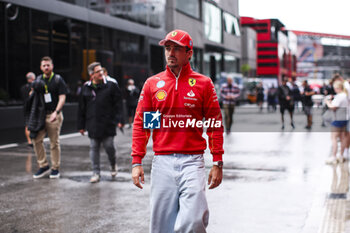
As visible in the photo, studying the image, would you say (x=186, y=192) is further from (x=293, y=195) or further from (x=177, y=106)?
(x=293, y=195)

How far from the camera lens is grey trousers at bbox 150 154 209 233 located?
143 inches

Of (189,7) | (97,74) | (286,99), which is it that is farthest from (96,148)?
(189,7)

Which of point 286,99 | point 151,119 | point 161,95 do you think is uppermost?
point 161,95

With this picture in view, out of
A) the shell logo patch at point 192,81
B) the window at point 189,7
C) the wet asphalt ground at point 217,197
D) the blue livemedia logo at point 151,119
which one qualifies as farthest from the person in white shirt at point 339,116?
the window at point 189,7

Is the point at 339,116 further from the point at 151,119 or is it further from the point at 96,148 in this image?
the point at 151,119

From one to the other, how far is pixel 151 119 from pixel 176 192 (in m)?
0.54

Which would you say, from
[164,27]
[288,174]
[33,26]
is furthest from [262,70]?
[288,174]

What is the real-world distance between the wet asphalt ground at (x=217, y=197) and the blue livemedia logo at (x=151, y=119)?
2175mm

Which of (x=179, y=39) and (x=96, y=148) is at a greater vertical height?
(x=179, y=39)

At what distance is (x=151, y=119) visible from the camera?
374 cm

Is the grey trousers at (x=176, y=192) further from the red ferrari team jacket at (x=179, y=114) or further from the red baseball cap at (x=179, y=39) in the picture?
the red baseball cap at (x=179, y=39)

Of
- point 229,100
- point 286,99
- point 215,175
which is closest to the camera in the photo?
point 215,175

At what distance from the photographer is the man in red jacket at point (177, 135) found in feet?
12.1

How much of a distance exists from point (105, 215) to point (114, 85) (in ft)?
9.64
